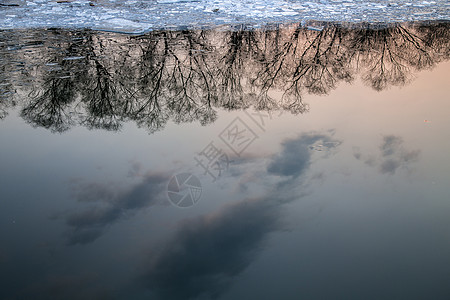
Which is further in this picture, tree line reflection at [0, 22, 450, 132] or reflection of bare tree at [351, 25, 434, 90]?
reflection of bare tree at [351, 25, 434, 90]

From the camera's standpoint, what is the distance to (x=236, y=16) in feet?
26.9

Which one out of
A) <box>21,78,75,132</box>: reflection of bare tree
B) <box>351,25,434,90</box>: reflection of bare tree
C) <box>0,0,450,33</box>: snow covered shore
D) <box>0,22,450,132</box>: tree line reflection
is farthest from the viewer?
<box>0,0,450,33</box>: snow covered shore

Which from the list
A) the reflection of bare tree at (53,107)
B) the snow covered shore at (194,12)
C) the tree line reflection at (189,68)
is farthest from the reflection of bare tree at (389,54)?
the reflection of bare tree at (53,107)

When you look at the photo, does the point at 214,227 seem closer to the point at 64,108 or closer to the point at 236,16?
the point at 64,108

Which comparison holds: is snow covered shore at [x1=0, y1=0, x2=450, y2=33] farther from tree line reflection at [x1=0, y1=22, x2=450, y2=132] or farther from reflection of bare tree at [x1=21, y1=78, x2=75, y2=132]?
reflection of bare tree at [x1=21, y1=78, x2=75, y2=132]

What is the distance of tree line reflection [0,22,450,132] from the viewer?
5.02m

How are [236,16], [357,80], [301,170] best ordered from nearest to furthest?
1. [301,170]
2. [357,80]
3. [236,16]

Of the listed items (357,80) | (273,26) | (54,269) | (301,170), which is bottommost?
(54,269)

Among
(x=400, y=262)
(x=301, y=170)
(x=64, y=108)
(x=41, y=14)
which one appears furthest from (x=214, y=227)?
(x=41, y=14)

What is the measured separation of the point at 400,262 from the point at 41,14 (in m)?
A: 8.68

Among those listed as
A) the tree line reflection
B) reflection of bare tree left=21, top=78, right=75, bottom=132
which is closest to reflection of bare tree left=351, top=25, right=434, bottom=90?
the tree line reflection

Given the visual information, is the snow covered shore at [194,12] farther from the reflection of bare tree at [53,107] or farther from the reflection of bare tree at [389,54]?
the reflection of bare tree at [53,107]

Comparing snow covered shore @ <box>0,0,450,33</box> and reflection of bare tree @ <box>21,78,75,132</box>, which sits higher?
snow covered shore @ <box>0,0,450,33</box>

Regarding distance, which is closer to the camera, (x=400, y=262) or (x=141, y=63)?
(x=400, y=262)
